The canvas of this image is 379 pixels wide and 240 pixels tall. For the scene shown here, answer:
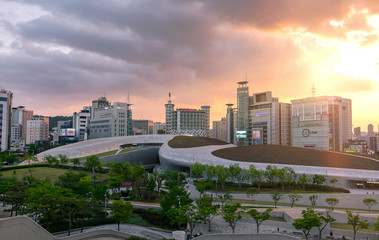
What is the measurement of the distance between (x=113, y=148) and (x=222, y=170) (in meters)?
54.4

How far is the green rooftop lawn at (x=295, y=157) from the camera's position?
5572 cm

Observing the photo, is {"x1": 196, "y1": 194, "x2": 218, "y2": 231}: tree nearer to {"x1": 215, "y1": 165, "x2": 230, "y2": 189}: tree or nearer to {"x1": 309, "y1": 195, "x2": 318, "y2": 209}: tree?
{"x1": 309, "y1": 195, "x2": 318, "y2": 209}: tree

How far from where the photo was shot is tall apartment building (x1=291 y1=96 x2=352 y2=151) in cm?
12244

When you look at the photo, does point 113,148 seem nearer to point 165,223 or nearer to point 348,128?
point 165,223

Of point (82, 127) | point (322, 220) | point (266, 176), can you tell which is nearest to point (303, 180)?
point (266, 176)

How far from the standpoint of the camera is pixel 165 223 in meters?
34.5

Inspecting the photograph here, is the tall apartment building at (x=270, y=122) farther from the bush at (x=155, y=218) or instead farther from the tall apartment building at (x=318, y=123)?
the bush at (x=155, y=218)

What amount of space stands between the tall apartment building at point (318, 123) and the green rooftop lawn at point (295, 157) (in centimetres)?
6264

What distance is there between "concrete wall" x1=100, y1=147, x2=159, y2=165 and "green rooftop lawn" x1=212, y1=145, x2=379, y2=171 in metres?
31.7

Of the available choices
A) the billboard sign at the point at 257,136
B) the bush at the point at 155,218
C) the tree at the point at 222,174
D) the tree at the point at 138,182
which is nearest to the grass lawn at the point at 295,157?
the tree at the point at 222,174

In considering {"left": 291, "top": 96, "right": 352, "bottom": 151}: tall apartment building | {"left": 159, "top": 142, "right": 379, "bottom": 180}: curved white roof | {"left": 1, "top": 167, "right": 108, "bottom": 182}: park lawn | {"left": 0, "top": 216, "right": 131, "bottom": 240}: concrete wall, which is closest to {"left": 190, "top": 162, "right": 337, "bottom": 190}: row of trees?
{"left": 159, "top": 142, "right": 379, "bottom": 180}: curved white roof

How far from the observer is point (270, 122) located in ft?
484

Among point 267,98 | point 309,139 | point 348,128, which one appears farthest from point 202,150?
point 348,128

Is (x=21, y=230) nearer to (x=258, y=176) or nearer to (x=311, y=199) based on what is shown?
(x=311, y=199)
